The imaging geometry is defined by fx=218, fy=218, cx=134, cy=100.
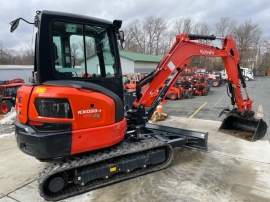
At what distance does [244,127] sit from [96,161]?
4.94m

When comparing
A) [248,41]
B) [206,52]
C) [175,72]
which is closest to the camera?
[175,72]

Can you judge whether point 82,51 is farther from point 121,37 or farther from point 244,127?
point 244,127

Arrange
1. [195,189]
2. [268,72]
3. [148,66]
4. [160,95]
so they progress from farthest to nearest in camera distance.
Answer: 1. [268,72]
2. [148,66]
3. [160,95]
4. [195,189]

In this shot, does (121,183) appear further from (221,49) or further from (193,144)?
(221,49)

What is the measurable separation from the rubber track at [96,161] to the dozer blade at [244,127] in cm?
300

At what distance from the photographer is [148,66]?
32938 millimetres

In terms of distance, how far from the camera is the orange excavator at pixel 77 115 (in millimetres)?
3125

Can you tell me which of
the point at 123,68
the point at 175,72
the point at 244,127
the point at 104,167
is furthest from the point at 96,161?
the point at 123,68

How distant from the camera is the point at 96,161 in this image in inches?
135

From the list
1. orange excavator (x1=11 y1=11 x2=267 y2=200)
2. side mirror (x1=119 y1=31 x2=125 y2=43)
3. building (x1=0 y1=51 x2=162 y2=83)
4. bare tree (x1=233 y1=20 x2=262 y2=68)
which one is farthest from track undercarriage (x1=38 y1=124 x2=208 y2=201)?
bare tree (x1=233 y1=20 x2=262 y2=68)

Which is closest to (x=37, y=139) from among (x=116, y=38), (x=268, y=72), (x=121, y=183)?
(x=121, y=183)

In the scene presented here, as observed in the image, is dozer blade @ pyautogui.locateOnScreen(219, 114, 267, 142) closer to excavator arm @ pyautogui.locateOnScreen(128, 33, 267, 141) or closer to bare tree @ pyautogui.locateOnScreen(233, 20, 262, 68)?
excavator arm @ pyautogui.locateOnScreen(128, 33, 267, 141)

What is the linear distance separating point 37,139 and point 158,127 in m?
Result: 3.42

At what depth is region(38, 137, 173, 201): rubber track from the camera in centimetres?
324
